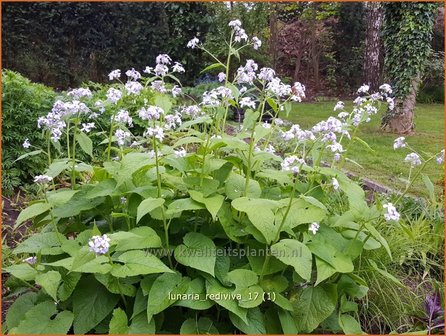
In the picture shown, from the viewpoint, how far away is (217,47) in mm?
10070

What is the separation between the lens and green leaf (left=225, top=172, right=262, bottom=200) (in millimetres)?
2172

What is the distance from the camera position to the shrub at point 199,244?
194 cm

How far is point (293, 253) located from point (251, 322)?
1.28 feet

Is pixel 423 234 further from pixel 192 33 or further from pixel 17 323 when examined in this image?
pixel 192 33

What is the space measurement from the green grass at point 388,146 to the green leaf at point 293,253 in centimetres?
109

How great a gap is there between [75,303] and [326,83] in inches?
557

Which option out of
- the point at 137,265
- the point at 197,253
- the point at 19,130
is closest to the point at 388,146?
the point at 19,130

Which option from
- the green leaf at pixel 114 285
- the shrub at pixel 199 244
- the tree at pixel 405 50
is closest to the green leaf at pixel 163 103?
the shrub at pixel 199 244

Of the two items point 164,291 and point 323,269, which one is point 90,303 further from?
point 323,269

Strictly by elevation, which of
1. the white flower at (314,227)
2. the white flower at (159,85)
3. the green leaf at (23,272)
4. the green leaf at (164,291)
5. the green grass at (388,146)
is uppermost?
the white flower at (159,85)

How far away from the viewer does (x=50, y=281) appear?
1.93 m

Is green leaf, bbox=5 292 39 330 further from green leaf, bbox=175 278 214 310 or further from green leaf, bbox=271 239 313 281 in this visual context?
green leaf, bbox=271 239 313 281

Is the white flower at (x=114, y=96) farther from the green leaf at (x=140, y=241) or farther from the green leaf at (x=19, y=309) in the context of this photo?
the green leaf at (x=19, y=309)

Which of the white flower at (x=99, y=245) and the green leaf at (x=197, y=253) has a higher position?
the white flower at (x=99, y=245)
